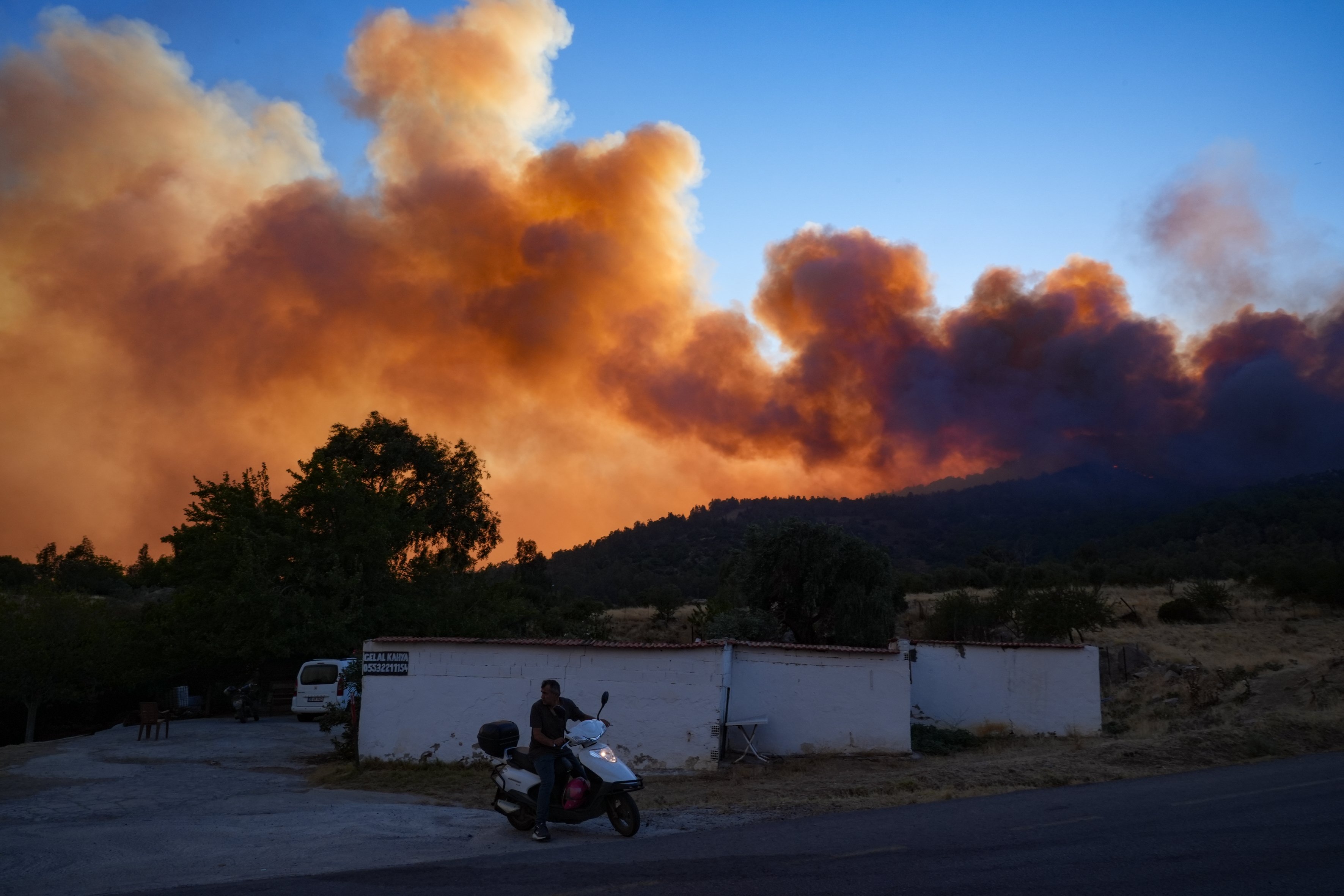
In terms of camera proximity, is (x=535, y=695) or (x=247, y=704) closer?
(x=535, y=695)

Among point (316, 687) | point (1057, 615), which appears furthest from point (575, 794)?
point (1057, 615)

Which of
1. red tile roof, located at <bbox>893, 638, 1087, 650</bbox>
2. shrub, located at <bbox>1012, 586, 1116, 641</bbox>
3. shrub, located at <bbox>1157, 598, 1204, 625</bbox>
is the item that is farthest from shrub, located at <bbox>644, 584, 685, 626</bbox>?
red tile roof, located at <bbox>893, 638, 1087, 650</bbox>

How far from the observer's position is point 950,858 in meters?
8.41

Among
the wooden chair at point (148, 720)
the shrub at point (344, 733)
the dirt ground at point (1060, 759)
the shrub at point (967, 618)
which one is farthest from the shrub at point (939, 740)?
the shrub at point (967, 618)

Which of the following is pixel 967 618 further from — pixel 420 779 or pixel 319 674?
pixel 420 779

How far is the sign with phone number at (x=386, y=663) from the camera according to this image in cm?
1658

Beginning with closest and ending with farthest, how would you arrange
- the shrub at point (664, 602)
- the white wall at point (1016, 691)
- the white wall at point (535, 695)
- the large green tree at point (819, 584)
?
the white wall at point (535, 695)
the white wall at point (1016, 691)
the large green tree at point (819, 584)
the shrub at point (664, 602)

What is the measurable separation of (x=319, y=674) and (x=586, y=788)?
65.3ft

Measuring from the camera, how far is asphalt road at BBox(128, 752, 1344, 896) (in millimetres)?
7441

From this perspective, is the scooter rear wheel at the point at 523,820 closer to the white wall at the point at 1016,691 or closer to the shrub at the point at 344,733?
the shrub at the point at 344,733

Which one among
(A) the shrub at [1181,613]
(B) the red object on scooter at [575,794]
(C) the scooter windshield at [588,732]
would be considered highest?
(A) the shrub at [1181,613]

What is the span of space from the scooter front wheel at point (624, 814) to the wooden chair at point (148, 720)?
1698 cm

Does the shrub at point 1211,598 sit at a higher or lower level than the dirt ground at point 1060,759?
higher

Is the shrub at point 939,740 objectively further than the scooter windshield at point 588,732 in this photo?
Yes
